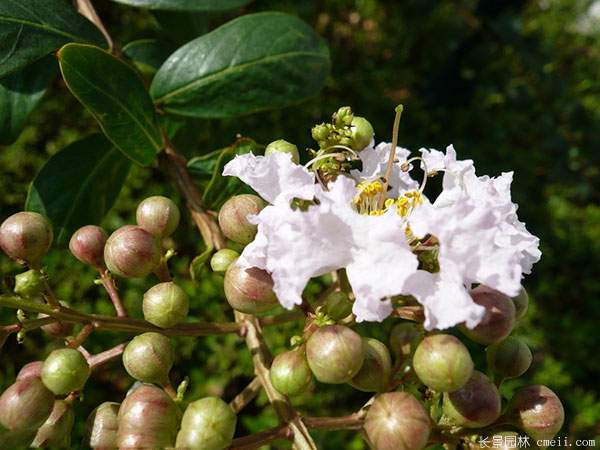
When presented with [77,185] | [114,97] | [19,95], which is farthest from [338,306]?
[19,95]

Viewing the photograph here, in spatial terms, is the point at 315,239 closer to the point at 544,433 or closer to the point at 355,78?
the point at 544,433

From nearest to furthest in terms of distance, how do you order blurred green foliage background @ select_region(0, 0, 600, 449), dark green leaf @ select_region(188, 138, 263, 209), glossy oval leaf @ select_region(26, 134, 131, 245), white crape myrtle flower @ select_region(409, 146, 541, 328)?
white crape myrtle flower @ select_region(409, 146, 541, 328), dark green leaf @ select_region(188, 138, 263, 209), glossy oval leaf @ select_region(26, 134, 131, 245), blurred green foliage background @ select_region(0, 0, 600, 449)

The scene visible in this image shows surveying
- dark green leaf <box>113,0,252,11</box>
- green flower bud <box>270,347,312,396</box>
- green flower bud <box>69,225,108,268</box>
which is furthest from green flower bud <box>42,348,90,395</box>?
dark green leaf <box>113,0,252,11</box>

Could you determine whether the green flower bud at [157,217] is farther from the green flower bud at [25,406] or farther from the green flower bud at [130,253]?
the green flower bud at [25,406]

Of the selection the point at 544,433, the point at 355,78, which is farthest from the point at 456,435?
the point at 355,78

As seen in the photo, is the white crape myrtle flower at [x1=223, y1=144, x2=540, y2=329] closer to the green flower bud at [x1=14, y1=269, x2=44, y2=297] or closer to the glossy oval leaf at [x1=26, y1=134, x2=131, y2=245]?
the green flower bud at [x1=14, y1=269, x2=44, y2=297]

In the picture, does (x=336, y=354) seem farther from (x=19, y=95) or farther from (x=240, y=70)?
(x=19, y=95)
